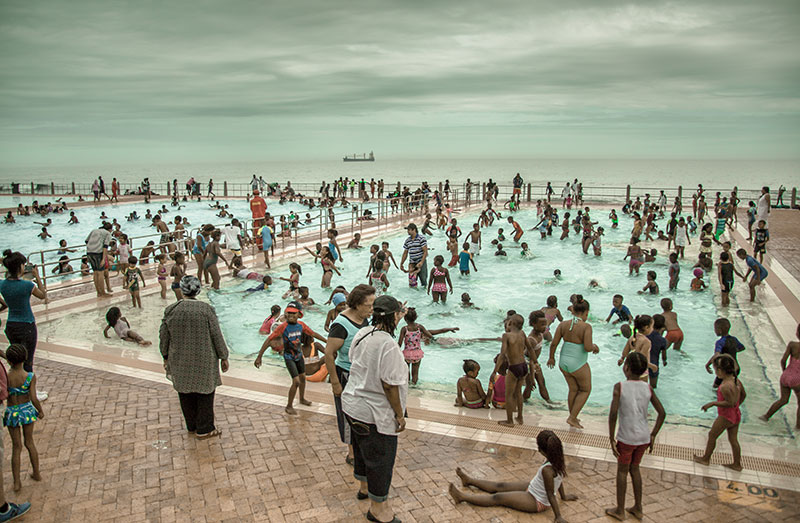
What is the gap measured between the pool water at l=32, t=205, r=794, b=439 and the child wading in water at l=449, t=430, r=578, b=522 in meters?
2.66

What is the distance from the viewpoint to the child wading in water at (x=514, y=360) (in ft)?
21.7

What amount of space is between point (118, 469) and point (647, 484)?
5.18m

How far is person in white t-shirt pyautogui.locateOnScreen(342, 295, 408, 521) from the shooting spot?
411cm

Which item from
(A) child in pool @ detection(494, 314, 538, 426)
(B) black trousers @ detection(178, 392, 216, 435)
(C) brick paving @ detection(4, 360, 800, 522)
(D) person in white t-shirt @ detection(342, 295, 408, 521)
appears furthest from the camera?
(A) child in pool @ detection(494, 314, 538, 426)

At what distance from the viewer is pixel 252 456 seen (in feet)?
19.4

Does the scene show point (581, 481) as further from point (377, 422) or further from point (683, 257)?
point (683, 257)

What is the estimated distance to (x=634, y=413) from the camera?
478 cm

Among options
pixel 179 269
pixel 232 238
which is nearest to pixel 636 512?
pixel 179 269

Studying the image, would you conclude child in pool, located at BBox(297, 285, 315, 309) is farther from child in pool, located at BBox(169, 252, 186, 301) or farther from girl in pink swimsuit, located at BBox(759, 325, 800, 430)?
girl in pink swimsuit, located at BBox(759, 325, 800, 430)

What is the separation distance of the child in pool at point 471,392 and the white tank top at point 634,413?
2511mm

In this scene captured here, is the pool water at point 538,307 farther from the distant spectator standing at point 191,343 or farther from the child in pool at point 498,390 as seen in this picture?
the distant spectator standing at point 191,343

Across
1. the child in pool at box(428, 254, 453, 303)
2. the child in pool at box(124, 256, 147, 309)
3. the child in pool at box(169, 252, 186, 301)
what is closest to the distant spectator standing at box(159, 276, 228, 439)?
the child in pool at box(169, 252, 186, 301)

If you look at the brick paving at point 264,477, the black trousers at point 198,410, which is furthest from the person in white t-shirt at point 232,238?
the black trousers at point 198,410

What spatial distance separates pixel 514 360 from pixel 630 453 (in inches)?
77.9
